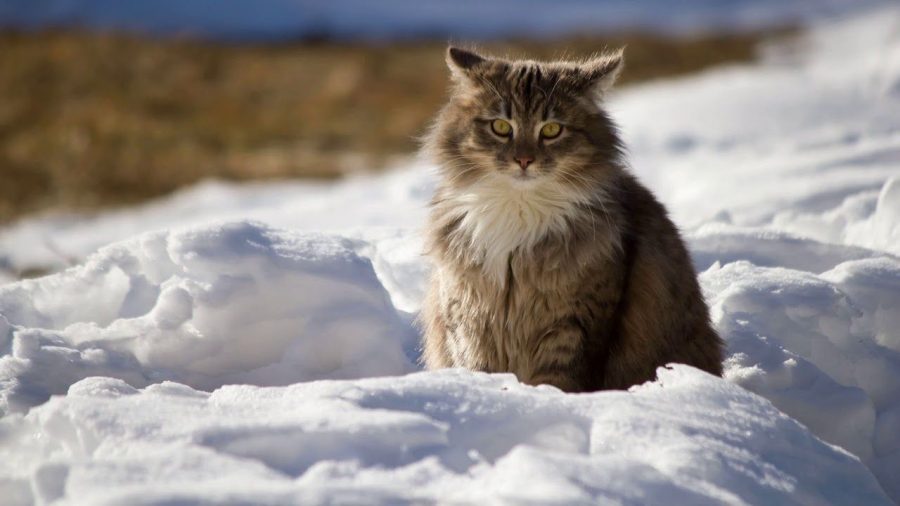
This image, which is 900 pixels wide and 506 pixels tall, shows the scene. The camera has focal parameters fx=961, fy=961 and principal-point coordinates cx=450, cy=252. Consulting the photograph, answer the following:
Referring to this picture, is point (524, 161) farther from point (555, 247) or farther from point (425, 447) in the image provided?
point (425, 447)

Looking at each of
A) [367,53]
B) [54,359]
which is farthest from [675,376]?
[367,53]

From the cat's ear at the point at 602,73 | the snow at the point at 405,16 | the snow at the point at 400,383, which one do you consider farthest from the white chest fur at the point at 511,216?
the snow at the point at 405,16

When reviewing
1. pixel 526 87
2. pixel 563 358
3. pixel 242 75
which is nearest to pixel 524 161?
pixel 526 87

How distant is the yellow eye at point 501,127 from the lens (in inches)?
128

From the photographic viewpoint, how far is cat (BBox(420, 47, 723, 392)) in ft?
10.2

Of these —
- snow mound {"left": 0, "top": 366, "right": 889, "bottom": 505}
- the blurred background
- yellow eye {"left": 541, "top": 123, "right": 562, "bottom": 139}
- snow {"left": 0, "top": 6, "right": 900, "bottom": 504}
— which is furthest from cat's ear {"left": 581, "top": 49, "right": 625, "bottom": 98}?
the blurred background

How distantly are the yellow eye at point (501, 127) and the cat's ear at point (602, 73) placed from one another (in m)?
0.31

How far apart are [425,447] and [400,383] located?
283 mm

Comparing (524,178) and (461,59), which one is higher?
(461,59)

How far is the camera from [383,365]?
343 centimetres

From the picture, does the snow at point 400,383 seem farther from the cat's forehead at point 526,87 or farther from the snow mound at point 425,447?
the cat's forehead at point 526,87

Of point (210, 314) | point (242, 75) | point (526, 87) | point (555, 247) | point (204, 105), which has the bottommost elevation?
point (204, 105)

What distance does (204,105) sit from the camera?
12125 millimetres

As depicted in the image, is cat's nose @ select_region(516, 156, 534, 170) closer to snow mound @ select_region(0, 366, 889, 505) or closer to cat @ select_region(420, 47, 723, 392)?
cat @ select_region(420, 47, 723, 392)
